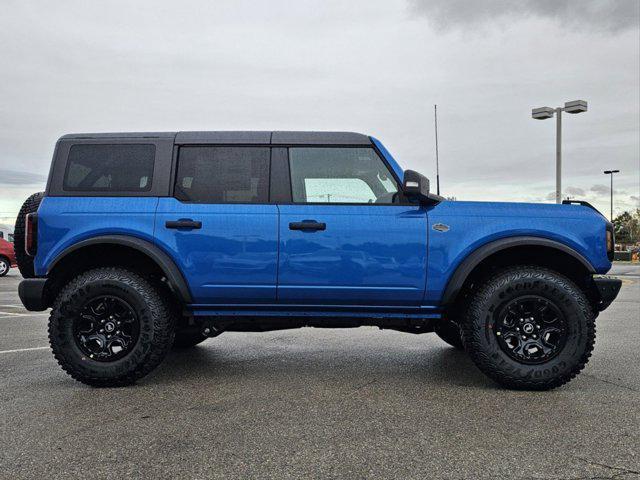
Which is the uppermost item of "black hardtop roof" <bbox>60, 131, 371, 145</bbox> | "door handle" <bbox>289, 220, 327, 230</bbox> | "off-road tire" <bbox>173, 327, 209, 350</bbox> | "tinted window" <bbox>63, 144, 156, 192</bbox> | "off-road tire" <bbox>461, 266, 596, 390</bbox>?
"black hardtop roof" <bbox>60, 131, 371, 145</bbox>

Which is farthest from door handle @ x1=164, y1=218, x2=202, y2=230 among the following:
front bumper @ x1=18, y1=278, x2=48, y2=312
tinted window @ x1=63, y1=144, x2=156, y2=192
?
front bumper @ x1=18, y1=278, x2=48, y2=312

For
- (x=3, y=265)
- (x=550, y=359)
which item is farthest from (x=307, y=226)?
(x=3, y=265)

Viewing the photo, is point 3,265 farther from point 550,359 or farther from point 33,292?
point 550,359

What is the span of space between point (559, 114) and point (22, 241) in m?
17.9

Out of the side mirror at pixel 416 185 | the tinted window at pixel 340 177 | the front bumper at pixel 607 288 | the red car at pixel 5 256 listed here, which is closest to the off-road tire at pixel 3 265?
the red car at pixel 5 256

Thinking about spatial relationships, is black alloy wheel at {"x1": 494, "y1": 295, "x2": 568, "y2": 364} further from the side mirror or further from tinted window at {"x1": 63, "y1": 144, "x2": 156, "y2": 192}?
tinted window at {"x1": 63, "y1": 144, "x2": 156, "y2": 192}

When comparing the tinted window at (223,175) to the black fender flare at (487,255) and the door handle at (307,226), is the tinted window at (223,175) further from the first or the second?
the black fender flare at (487,255)

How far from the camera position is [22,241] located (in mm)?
4578

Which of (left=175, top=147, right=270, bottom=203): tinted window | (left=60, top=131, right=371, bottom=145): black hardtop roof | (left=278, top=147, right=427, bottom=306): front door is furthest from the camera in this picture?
(left=60, top=131, right=371, bottom=145): black hardtop roof

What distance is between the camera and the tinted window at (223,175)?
4344 mm

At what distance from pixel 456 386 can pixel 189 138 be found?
9.11ft

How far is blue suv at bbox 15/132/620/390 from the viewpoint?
13.5 feet

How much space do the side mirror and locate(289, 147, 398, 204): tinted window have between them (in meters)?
0.23

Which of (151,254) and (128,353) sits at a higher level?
(151,254)
